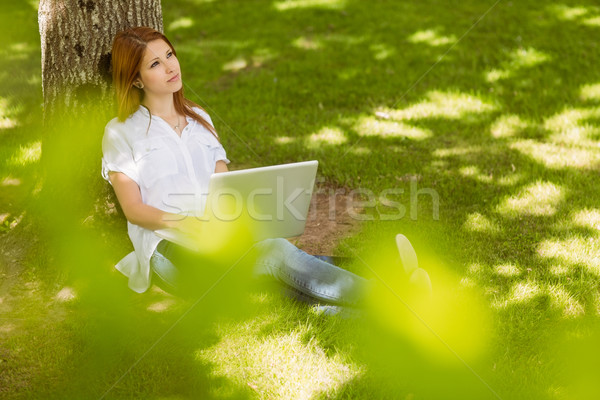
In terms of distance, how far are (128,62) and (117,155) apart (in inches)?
19.3

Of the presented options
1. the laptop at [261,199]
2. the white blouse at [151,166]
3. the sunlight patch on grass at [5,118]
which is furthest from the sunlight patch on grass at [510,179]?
the sunlight patch on grass at [5,118]

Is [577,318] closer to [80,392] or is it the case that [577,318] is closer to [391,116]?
[80,392]

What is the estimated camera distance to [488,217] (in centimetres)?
425

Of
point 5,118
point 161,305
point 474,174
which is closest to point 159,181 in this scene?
point 161,305

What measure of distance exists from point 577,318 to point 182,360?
212 cm

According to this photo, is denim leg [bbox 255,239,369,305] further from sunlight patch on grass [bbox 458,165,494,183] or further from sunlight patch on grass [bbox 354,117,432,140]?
sunlight patch on grass [bbox 354,117,432,140]

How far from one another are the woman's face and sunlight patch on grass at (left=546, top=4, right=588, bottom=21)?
6.00 meters

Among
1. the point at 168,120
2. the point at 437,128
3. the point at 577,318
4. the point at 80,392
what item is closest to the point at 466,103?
the point at 437,128

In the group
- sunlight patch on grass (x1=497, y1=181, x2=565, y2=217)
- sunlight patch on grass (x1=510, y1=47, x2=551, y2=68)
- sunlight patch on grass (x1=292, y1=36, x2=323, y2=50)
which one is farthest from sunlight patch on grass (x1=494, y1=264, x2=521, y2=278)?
sunlight patch on grass (x1=292, y1=36, x2=323, y2=50)

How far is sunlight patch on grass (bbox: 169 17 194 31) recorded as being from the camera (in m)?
7.91

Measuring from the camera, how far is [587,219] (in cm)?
411

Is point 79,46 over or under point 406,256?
over

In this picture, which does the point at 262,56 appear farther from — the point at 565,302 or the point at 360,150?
the point at 565,302

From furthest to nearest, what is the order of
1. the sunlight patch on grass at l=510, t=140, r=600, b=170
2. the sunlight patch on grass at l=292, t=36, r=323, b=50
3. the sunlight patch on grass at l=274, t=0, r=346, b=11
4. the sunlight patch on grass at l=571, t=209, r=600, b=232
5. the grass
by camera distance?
1. the sunlight patch on grass at l=274, t=0, r=346, b=11
2. the sunlight patch on grass at l=292, t=36, r=323, b=50
3. the sunlight patch on grass at l=510, t=140, r=600, b=170
4. the sunlight patch on grass at l=571, t=209, r=600, b=232
5. the grass
